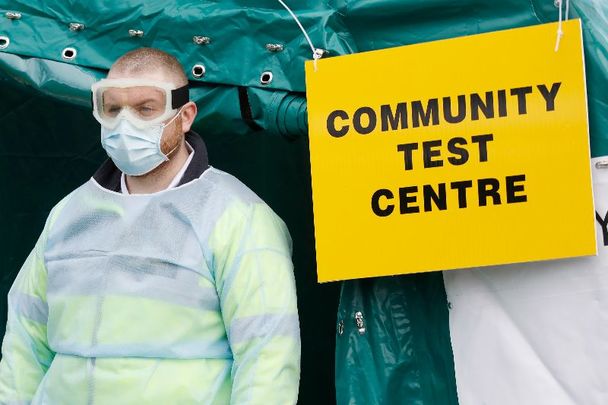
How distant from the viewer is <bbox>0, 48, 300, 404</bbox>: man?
2.43 metres

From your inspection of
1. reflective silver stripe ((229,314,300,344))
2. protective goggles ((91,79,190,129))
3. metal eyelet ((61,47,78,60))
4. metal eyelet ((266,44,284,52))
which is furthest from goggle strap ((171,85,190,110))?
reflective silver stripe ((229,314,300,344))

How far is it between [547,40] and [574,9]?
11cm

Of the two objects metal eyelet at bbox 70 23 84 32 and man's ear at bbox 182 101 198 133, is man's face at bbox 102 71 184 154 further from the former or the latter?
metal eyelet at bbox 70 23 84 32

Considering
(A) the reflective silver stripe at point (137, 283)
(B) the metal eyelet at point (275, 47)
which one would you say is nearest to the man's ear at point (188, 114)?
(B) the metal eyelet at point (275, 47)

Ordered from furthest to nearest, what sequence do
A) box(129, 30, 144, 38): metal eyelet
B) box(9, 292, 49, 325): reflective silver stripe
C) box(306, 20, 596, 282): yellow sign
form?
box(129, 30, 144, 38): metal eyelet
box(9, 292, 49, 325): reflective silver stripe
box(306, 20, 596, 282): yellow sign

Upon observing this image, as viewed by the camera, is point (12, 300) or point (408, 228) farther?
point (12, 300)

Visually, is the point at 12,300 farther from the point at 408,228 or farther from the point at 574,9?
the point at 574,9

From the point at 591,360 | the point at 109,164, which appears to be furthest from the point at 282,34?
the point at 591,360

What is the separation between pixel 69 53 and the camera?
2818 mm

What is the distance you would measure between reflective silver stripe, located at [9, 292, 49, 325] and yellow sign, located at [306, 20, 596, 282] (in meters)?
0.71

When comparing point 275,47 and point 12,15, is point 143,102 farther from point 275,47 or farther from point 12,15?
point 12,15

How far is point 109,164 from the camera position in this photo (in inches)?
107

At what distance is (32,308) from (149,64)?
66 centimetres

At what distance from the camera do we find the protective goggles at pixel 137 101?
100 inches
